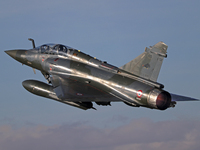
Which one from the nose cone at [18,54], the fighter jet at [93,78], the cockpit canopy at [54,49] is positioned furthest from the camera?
the nose cone at [18,54]

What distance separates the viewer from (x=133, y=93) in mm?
22375

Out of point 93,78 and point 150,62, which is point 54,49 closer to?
point 93,78

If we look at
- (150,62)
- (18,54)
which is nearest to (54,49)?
(18,54)

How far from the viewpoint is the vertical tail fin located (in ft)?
75.2

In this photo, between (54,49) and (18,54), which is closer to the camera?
(54,49)

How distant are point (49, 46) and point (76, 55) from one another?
2.74 m

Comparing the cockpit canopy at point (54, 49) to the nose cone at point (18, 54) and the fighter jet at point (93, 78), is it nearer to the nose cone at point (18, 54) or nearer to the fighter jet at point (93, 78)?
the fighter jet at point (93, 78)

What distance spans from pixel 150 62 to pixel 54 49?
8373 mm

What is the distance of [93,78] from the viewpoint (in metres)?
24.8

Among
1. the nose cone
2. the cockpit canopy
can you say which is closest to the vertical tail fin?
the cockpit canopy

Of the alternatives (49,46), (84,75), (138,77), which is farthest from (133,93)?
(49,46)

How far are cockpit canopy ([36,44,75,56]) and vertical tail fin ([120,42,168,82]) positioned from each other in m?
6.29

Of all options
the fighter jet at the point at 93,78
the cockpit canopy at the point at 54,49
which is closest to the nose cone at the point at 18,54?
the fighter jet at the point at 93,78

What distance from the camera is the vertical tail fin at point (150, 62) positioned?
2292cm
